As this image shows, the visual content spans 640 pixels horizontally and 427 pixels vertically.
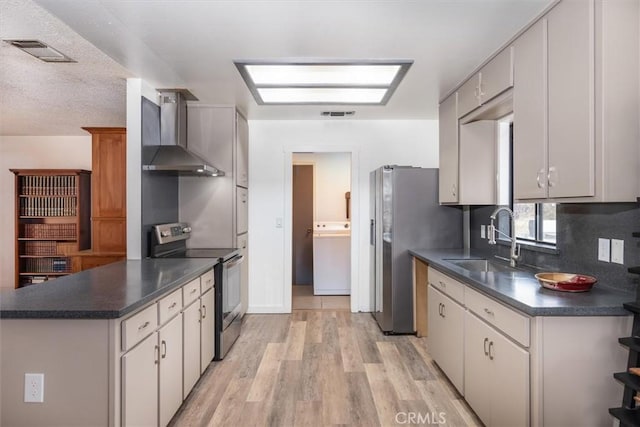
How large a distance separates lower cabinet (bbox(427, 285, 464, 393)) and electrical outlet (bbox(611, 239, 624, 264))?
2.83 ft

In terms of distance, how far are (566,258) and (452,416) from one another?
3.97ft

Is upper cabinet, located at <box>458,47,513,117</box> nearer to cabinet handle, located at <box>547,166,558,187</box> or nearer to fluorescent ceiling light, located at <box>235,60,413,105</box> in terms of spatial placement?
fluorescent ceiling light, located at <box>235,60,413,105</box>

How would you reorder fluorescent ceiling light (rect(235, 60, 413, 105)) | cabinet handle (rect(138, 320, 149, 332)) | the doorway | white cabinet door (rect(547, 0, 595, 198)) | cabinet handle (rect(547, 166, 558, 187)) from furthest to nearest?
the doorway < fluorescent ceiling light (rect(235, 60, 413, 105)) < cabinet handle (rect(547, 166, 558, 187)) < cabinet handle (rect(138, 320, 149, 332)) < white cabinet door (rect(547, 0, 595, 198))

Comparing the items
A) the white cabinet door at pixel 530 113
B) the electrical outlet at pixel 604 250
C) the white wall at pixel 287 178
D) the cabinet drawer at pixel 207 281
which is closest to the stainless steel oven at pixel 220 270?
the cabinet drawer at pixel 207 281

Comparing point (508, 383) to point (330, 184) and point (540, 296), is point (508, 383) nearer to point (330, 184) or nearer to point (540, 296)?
point (540, 296)

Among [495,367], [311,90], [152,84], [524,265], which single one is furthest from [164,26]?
[524,265]

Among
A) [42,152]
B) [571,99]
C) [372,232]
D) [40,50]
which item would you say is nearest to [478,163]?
[571,99]

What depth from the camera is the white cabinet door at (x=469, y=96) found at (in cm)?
283

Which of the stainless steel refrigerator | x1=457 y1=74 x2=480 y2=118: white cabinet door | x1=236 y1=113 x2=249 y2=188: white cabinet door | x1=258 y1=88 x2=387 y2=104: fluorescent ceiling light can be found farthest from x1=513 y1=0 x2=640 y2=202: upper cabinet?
x1=236 y1=113 x2=249 y2=188: white cabinet door

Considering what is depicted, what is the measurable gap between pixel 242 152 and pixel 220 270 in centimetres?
158

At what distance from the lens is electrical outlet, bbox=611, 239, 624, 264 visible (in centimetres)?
187

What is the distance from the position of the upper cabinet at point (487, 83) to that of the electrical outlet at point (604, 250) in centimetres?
105

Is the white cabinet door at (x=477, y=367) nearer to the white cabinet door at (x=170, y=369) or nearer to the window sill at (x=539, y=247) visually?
the window sill at (x=539, y=247)

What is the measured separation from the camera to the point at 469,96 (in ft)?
9.73
